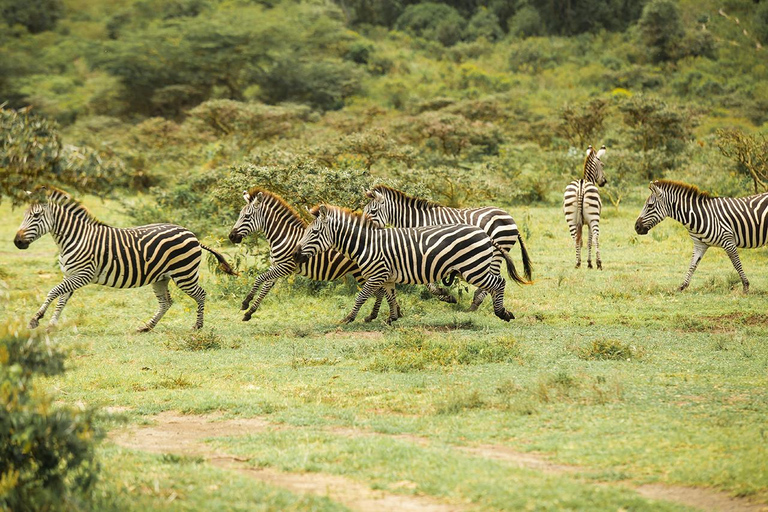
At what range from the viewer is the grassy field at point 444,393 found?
537 centimetres

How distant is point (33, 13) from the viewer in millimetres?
58625

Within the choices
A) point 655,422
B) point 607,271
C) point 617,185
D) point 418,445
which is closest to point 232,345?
point 418,445

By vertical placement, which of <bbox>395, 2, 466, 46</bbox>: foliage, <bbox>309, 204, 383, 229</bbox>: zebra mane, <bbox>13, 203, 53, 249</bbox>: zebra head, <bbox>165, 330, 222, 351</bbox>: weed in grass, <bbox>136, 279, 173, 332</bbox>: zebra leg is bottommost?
<bbox>165, 330, 222, 351</bbox>: weed in grass

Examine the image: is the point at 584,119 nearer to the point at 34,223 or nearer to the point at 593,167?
the point at 593,167

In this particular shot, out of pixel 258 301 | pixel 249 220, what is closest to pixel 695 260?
pixel 258 301

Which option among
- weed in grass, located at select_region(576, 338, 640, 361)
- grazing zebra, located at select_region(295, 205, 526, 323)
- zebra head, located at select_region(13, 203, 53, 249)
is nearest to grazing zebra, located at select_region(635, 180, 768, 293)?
grazing zebra, located at select_region(295, 205, 526, 323)

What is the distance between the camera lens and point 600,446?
20.1 feet

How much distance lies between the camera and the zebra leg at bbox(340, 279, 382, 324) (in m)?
11.0

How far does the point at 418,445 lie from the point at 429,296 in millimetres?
6555

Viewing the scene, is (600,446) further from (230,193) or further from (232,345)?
(230,193)

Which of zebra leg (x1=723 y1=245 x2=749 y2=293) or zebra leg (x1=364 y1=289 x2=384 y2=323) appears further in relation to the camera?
zebra leg (x1=723 y1=245 x2=749 y2=293)

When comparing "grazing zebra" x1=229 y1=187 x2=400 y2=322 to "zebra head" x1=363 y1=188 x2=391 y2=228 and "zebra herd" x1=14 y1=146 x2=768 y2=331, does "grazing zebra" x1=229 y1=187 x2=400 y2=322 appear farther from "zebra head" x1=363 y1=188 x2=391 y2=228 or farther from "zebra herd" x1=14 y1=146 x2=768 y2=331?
"zebra head" x1=363 y1=188 x2=391 y2=228

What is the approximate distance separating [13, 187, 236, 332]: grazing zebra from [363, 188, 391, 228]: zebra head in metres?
2.39

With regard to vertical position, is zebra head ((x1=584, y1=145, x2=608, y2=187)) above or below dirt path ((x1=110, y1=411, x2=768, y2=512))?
above
